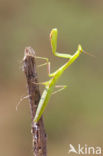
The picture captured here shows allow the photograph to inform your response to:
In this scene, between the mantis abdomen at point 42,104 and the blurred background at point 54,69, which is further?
the blurred background at point 54,69

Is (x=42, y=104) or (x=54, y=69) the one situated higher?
(x=42, y=104)

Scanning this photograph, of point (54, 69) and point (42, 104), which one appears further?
point (54, 69)

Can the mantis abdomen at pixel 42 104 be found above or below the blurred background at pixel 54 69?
above

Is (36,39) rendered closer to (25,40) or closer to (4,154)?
(25,40)

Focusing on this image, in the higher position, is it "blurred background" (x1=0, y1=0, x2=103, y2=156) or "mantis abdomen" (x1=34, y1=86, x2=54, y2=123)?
"mantis abdomen" (x1=34, y1=86, x2=54, y2=123)

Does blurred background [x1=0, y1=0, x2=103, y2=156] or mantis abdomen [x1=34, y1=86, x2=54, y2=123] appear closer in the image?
mantis abdomen [x1=34, y1=86, x2=54, y2=123]

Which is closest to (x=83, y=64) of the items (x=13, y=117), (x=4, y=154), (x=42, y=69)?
(x=42, y=69)

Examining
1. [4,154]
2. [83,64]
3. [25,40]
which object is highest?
[25,40]

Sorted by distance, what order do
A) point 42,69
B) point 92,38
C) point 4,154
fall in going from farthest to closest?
point 92,38
point 42,69
point 4,154
